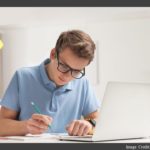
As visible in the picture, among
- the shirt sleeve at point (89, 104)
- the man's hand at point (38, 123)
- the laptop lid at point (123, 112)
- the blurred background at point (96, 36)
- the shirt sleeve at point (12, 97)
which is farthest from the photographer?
the blurred background at point (96, 36)

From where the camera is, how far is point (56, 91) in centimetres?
136

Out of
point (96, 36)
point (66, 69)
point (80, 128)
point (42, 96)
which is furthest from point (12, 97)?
point (96, 36)

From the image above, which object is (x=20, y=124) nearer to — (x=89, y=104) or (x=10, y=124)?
(x=10, y=124)

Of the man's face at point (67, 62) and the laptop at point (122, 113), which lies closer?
the laptop at point (122, 113)

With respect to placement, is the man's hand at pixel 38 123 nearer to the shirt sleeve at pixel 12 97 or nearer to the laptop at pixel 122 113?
the laptop at pixel 122 113

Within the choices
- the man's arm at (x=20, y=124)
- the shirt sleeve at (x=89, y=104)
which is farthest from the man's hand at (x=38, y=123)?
the shirt sleeve at (x=89, y=104)

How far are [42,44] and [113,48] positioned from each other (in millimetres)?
984

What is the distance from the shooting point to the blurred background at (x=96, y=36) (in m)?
4.80

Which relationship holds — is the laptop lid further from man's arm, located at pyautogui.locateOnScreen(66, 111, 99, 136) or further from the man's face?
the man's face

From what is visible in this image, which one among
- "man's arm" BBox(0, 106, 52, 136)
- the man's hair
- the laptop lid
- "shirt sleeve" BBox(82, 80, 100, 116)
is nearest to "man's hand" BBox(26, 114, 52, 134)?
"man's arm" BBox(0, 106, 52, 136)

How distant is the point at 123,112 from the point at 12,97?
491 mm

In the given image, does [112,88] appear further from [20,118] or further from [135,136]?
[20,118]

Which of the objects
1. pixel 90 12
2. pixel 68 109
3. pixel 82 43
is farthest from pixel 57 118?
pixel 90 12

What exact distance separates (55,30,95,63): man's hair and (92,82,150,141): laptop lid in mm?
280
